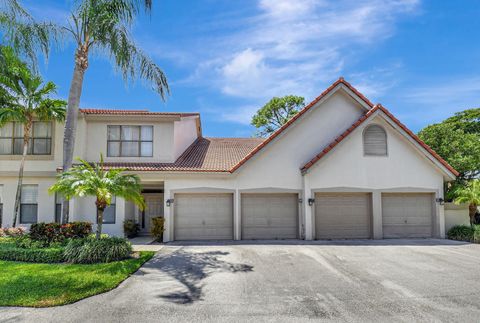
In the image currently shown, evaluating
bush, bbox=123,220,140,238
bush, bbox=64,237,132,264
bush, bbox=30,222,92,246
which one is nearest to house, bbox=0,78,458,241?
bush, bbox=123,220,140,238

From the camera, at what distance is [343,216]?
16125 millimetres

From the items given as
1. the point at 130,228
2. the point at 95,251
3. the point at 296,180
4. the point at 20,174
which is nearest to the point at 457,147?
the point at 296,180

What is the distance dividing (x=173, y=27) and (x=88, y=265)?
10.2 m

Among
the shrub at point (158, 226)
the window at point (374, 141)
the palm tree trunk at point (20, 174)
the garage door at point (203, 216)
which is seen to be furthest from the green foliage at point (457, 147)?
the palm tree trunk at point (20, 174)

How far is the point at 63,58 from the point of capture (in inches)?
578

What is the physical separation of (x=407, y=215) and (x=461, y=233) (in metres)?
2.62

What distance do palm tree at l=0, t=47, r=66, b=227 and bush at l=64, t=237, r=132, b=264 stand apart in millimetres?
7600

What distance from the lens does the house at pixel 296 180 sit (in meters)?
15.8

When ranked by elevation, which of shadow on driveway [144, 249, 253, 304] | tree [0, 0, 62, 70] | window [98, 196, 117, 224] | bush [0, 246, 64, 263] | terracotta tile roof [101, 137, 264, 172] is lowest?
shadow on driveway [144, 249, 253, 304]

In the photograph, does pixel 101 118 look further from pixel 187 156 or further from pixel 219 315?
pixel 219 315

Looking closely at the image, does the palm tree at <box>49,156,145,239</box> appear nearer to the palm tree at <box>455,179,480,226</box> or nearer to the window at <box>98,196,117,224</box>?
the window at <box>98,196,117,224</box>

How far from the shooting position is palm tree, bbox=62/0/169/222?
1342 cm

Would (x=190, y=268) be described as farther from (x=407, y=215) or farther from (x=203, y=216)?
(x=407, y=215)

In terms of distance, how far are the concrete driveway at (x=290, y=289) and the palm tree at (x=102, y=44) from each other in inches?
296
